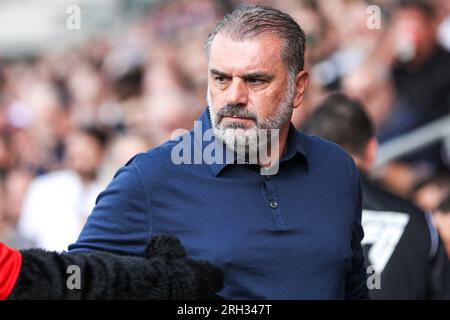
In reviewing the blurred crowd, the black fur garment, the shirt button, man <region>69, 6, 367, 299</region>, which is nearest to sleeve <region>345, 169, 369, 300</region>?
man <region>69, 6, 367, 299</region>

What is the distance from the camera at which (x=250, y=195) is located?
2.90 meters

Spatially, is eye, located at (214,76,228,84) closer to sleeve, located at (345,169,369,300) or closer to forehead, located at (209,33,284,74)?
forehead, located at (209,33,284,74)

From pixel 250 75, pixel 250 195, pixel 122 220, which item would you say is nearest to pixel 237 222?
pixel 250 195

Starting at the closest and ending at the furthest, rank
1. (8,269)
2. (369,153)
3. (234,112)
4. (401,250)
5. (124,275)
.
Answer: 1. (8,269)
2. (124,275)
3. (234,112)
4. (401,250)
5. (369,153)

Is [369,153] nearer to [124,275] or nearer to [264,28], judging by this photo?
[264,28]

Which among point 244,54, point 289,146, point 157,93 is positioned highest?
point 157,93

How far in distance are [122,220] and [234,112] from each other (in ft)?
1.41

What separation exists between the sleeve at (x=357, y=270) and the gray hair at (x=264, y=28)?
0.44 meters

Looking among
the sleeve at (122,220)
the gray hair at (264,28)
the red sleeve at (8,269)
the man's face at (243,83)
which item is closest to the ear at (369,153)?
the gray hair at (264,28)

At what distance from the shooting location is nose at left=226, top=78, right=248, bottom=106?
9.50 ft

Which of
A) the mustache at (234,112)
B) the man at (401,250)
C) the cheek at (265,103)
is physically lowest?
the man at (401,250)

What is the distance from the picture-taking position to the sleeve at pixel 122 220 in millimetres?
2780

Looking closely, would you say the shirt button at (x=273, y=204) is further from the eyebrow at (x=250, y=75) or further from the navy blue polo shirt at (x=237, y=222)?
the eyebrow at (x=250, y=75)

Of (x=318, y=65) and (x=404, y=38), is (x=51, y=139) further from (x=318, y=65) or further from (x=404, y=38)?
(x=404, y=38)
